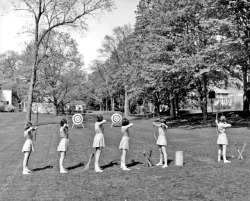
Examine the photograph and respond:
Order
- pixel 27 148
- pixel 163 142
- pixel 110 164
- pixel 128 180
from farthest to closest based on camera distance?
pixel 110 164 → pixel 163 142 → pixel 27 148 → pixel 128 180

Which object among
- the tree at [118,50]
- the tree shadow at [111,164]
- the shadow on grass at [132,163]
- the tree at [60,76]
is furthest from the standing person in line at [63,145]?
the tree at [118,50]

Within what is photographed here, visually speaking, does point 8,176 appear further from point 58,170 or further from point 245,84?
point 245,84

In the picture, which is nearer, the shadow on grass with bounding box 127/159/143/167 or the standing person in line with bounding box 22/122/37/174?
the standing person in line with bounding box 22/122/37/174

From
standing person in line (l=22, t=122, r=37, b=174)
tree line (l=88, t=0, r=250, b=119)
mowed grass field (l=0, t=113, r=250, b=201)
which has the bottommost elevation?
mowed grass field (l=0, t=113, r=250, b=201)

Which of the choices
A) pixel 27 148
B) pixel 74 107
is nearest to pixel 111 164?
pixel 27 148

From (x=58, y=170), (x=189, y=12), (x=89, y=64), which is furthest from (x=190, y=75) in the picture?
(x=89, y=64)

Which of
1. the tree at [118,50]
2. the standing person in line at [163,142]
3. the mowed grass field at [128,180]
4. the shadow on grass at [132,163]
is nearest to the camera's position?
the mowed grass field at [128,180]

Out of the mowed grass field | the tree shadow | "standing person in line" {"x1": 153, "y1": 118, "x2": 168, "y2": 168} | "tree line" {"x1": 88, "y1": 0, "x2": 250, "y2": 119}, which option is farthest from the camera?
"tree line" {"x1": 88, "y1": 0, "x2": 250, "y2": 119}

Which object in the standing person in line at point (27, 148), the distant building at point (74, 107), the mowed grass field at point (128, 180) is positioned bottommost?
the mowed grass field at point (128, 180)

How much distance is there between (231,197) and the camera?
910 cm

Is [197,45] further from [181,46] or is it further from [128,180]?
[128,180]

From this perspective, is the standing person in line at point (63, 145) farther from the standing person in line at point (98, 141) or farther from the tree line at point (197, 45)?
the tree line at point (197, 45)

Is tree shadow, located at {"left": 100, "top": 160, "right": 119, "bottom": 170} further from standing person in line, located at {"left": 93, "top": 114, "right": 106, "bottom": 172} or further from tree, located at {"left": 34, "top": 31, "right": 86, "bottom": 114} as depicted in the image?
tree, located at {"left": 34, "top": 31, "right": 86, "bottom": 114}

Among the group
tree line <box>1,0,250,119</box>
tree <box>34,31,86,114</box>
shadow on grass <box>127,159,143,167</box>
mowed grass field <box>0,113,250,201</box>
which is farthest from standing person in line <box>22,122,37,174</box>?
tree <box>34,31,86,114</box>
